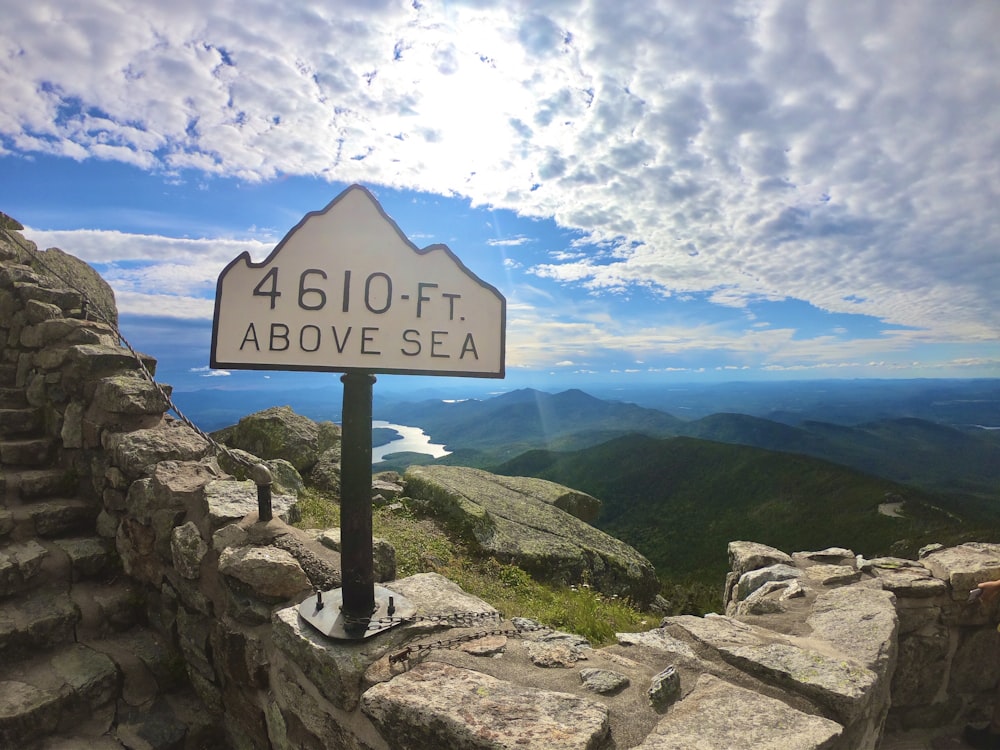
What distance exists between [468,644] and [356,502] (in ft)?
3.15

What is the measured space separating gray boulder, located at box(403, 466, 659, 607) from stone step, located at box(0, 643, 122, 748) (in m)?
4.00

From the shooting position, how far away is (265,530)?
12.1 ft

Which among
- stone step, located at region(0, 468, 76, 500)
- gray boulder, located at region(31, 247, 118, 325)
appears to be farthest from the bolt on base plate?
gray boulder, located at region(31, 247, 118, 325)

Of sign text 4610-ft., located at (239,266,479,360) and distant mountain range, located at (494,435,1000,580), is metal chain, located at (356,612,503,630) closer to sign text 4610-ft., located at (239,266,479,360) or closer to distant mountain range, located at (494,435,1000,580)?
sign text 4610-ft., located at (239,266,479,360)

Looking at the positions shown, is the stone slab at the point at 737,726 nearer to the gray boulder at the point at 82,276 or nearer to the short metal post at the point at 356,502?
the short metal post at the point at 356,502

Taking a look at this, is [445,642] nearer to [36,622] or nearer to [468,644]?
[468,644]

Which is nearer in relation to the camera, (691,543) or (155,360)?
(155,360)

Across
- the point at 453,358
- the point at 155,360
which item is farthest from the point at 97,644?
the point at 453,358

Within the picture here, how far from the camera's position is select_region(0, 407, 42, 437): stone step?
5.90m

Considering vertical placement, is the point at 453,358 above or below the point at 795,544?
above

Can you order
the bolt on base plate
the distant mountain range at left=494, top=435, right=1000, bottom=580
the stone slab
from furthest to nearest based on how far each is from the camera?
the distant mountain range at left=494, top=435, right=1000, bottom=580 < the bolt on base plate < the stone slab

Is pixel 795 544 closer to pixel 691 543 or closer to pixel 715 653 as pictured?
pixel 691 543

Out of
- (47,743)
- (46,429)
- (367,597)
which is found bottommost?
(47,743)

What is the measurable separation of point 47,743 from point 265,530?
6.26 ft
